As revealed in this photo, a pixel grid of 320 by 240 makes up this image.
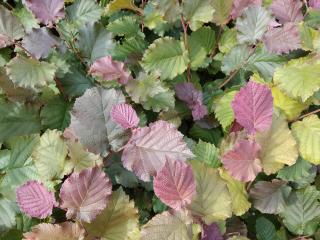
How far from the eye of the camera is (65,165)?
37.9 inches

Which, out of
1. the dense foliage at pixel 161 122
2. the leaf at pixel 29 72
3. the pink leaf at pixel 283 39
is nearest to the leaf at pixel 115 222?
the dense foliage at pixel 161 122

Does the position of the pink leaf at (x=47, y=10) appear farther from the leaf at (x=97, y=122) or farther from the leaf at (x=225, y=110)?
the leaf at (x=225, y=110)

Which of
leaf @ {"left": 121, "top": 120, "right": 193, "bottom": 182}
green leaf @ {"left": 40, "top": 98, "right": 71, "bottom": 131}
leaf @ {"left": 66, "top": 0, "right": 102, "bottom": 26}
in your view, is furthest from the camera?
leaf @ {"left": 66, "top": 0, "right": 102, "bottom": 26}

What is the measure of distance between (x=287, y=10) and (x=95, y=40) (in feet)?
1.73

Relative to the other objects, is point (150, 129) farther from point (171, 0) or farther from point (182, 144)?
point (171, 0)

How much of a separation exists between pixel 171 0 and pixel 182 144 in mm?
434

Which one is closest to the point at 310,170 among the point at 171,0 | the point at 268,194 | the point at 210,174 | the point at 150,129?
the point at 268,194

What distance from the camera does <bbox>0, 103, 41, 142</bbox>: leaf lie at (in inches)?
43.2

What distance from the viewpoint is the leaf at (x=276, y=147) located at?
37.9 inches

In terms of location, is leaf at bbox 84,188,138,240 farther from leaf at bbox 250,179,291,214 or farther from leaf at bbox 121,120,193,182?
leaf at bbox 250,179,291,214

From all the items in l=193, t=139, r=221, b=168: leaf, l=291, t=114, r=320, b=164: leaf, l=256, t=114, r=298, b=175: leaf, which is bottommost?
l=193, t=139, r=221, b=168: leaf

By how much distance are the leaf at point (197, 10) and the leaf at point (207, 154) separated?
315 millimetres

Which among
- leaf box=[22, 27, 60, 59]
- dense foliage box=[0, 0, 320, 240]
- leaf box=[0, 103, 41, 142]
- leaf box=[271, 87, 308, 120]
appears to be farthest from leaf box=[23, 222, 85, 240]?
leaf box=[271, 87, 308, 120]

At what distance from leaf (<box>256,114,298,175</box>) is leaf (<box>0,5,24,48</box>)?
24.8 inches
